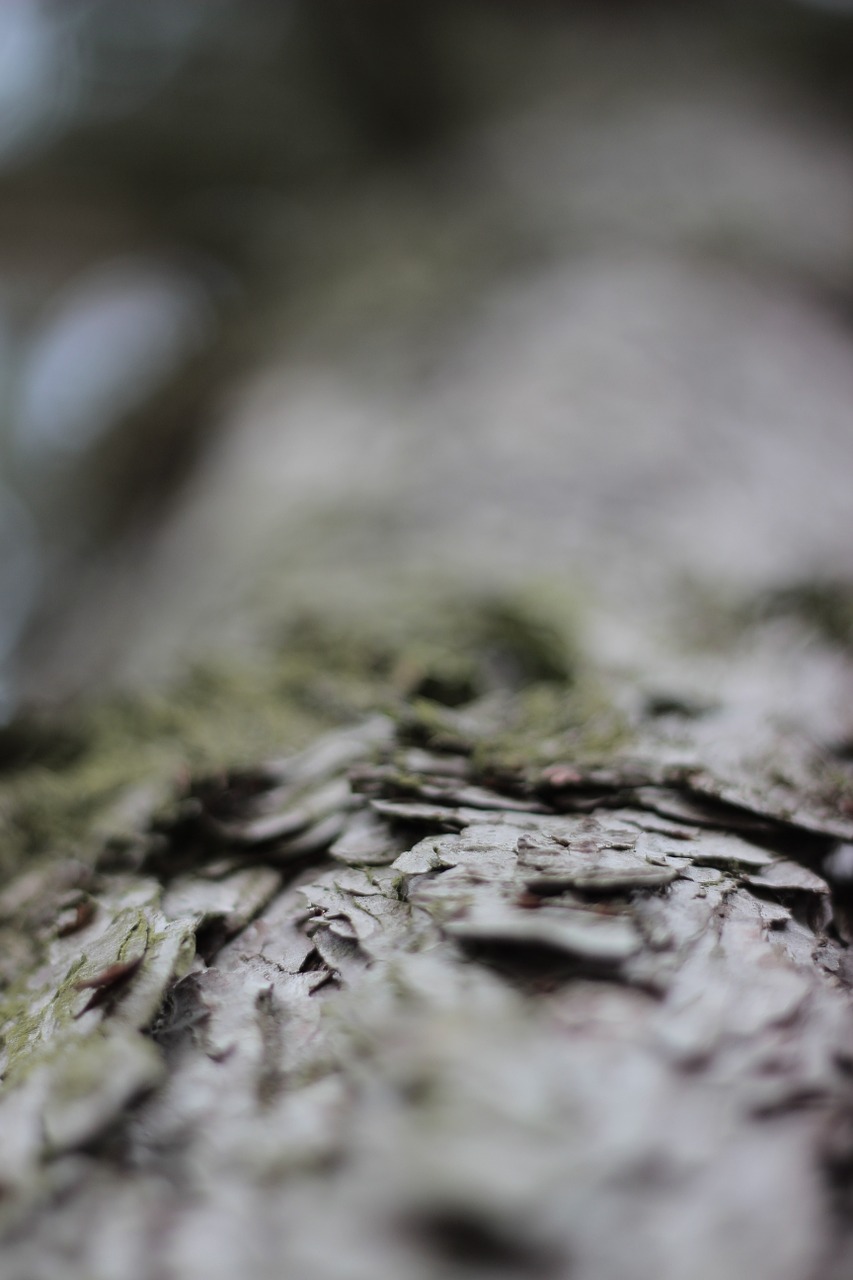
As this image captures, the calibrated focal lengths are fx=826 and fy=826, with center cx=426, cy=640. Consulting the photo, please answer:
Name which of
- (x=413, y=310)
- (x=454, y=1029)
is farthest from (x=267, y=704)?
(x=413, y=310)

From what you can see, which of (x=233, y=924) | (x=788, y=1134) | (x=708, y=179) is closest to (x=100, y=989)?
(x=233, y=924)

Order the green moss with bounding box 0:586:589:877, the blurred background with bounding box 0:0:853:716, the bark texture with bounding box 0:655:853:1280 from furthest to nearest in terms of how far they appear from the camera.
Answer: the blurred background with bounding box 0:0:853:716, the green moss with bounding box 0:586:589:877, the bark texture with bounding box 0:655:853:1280

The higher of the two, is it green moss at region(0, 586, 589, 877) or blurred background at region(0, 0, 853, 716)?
blurred background at region(0, 0, 853, 716)

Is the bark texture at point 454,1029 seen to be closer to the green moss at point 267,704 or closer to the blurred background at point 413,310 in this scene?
the green moss at point 267,704

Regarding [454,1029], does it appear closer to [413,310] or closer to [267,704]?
[267,704]

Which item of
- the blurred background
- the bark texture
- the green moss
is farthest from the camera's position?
the blurred background

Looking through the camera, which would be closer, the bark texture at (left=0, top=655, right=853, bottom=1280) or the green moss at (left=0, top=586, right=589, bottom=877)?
the bark texture at (left=0, top=655, right=853, bottom=1280)

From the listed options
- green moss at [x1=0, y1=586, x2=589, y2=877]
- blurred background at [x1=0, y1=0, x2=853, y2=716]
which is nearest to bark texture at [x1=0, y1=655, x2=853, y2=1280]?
green moss at [x1=0, y1=586, x2=589, y2=877]

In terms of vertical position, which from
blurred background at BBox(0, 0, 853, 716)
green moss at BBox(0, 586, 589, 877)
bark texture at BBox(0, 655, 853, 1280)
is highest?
blurred background at BBox(0, 0, 853, 716)

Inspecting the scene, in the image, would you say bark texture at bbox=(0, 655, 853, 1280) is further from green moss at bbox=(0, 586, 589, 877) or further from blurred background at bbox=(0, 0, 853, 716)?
blurred background at bbox=(0, 0, 853, 716)
